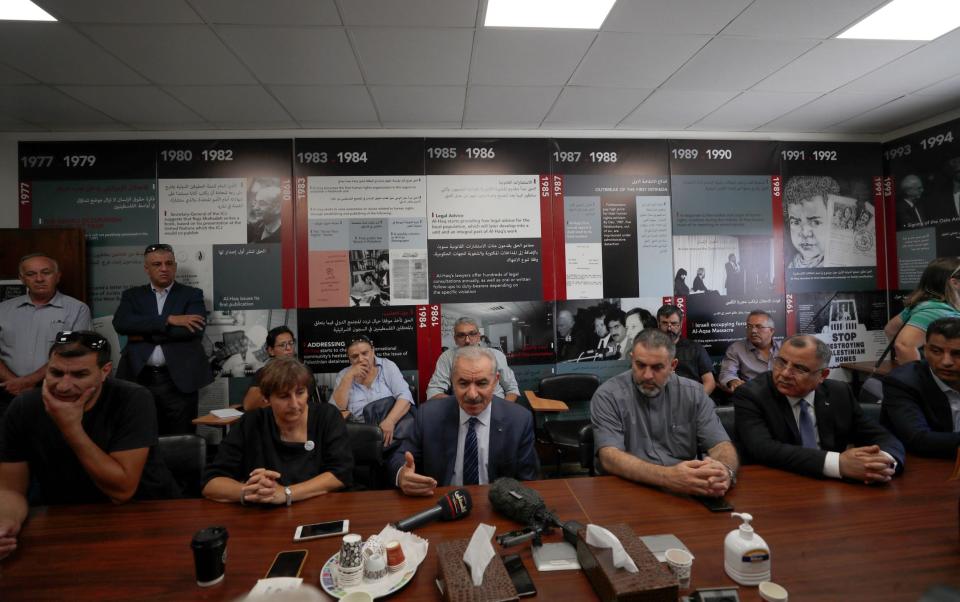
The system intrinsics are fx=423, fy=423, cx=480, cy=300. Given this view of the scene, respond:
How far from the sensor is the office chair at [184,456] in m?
2.05

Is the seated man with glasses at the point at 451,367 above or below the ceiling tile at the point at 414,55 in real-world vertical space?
below

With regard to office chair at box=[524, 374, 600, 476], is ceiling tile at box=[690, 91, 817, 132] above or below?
above

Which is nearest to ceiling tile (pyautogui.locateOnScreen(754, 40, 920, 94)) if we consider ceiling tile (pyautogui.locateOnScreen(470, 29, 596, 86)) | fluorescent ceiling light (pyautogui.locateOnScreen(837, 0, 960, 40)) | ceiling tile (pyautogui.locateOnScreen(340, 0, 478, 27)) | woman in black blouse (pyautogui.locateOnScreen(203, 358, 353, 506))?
fluorescent ceiling light (pyautogui.locateOnScreen(837, 0, 960, 40))

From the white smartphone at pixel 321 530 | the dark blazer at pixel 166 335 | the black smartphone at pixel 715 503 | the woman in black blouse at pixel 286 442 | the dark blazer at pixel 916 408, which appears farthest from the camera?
the dark blazer at pixel 166 335

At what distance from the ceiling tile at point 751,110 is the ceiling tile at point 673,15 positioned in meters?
1.31

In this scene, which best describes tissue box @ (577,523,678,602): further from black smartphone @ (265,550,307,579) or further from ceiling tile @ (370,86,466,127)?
ceiling tile @ (370,86,466,127)

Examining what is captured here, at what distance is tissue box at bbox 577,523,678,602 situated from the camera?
3.25 ft

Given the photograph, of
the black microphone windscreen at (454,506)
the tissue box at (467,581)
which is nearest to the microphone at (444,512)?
the black microphone windscreen at (454,506)

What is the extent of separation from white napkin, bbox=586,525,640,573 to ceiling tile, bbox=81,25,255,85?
341 cm

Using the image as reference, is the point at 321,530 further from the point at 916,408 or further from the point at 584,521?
the point at 916,408

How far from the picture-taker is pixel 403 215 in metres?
4.25

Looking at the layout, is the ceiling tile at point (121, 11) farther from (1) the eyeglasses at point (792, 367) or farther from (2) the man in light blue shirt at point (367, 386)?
(1) the eyeglasses at point (792, 367)

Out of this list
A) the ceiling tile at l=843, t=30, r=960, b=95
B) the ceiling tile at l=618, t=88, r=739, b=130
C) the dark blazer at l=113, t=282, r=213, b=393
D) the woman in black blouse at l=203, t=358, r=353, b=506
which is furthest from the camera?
the ceiling tile at l=618, t=88, r=739, b=130

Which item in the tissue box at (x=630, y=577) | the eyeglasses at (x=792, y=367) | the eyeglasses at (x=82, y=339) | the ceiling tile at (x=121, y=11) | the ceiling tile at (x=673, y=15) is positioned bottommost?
the tissue box at (x=630, y=577)
